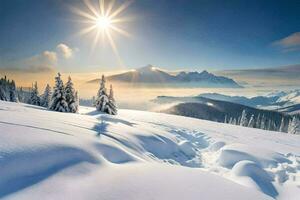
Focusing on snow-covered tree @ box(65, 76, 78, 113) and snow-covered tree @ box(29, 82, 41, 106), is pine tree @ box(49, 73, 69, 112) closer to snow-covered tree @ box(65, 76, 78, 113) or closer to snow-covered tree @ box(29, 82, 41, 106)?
snow-covered tree @ box(65, 76, 78, 113)

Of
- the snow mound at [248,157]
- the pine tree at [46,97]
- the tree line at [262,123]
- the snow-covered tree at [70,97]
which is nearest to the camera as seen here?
the snow mound at [248,157]

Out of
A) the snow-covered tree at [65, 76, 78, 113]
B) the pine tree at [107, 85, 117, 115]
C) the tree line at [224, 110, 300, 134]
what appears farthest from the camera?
the tree line at [224, 110, 300, 134]

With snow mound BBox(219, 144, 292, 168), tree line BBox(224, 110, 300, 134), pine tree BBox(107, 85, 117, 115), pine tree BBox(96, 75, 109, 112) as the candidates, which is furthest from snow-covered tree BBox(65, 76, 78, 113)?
tree line BBox(224, 110, 300, 134)

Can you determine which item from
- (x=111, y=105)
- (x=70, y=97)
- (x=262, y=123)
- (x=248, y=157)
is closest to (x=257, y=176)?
(x=248, y=157)

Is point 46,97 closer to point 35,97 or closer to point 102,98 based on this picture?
point 35,97

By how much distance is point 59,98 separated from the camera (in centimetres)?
3238

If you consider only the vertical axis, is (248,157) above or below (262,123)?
above

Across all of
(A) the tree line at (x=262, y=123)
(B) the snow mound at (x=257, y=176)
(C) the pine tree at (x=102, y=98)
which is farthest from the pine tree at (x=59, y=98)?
(A) the tree line at (x=262, y=123)

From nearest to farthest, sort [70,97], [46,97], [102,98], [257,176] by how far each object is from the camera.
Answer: [257,176] < [70,97] < [102,98] < [46,97]

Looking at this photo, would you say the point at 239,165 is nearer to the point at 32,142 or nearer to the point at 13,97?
the point at 32,142

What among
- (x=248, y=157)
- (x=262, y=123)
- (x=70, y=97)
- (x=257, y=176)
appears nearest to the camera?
(x=257, y=176)

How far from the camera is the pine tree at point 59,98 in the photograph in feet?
104

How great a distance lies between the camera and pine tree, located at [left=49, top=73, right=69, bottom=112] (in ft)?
104

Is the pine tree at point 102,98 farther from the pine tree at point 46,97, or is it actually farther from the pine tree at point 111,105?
the pine tree at point 46,97
